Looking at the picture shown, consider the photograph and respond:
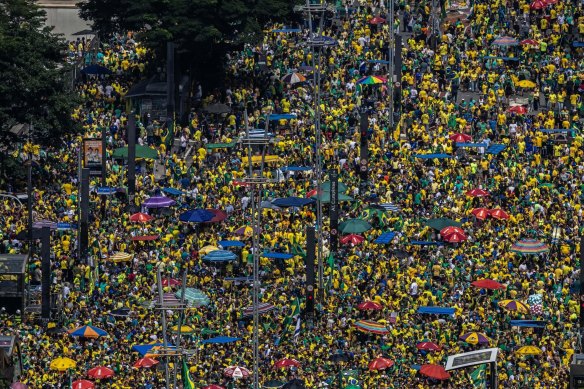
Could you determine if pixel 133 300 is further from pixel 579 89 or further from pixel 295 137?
pixel 579 89

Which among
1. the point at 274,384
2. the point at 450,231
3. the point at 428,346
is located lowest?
the point at 274,384

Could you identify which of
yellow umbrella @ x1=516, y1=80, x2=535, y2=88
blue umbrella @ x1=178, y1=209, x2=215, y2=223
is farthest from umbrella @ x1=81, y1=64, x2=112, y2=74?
yellow umbrella @ x1=516, y1=80, x2=535, y2=88

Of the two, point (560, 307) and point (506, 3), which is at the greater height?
point (506, 3)

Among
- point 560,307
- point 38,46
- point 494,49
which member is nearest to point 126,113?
point 38,46

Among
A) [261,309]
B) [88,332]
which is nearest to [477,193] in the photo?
[261,309]

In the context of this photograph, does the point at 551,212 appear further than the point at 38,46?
No

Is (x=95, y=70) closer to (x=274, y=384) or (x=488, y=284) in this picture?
(x=488, y=284)
